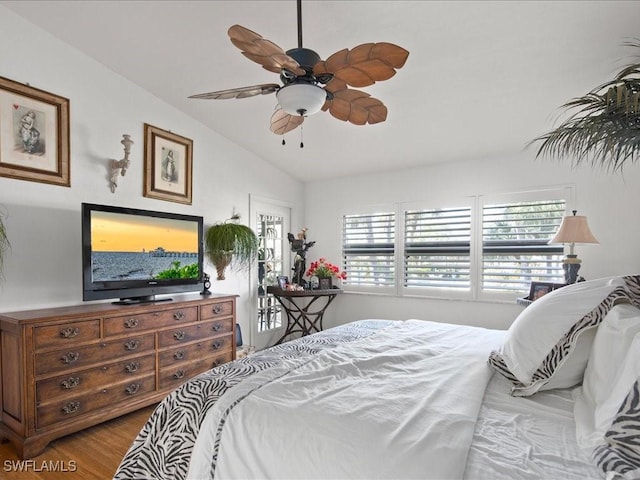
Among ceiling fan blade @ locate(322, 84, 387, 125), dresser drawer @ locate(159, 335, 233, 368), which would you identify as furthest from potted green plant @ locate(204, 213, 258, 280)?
ceiling fan blade @ locate(322, 84, 387, 125)

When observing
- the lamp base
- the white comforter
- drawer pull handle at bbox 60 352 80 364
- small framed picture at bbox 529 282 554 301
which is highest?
the lamp base

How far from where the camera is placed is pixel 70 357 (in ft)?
7.52

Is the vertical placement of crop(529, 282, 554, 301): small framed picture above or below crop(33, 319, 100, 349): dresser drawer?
above

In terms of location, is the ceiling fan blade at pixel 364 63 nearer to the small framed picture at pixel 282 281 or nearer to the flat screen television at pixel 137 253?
the flat screen television at pixel 137 253

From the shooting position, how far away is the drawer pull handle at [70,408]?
2.27 meters

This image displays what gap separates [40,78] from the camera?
2.60 metres

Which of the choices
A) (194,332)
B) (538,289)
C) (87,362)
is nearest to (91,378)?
(87,362)

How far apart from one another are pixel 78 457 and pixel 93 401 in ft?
1.15

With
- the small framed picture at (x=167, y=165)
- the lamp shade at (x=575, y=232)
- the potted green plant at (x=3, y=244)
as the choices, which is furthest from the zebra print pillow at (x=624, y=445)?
the small framed picture at (x=167, y=165)

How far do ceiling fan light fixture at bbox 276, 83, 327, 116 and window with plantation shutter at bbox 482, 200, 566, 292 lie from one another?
2818 mm

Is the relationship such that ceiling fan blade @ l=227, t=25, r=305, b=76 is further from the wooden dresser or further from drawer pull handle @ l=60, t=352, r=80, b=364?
drawer pull handle @ l=60, t=352, r=80, b=364

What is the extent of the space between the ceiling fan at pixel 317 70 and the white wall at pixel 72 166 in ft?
5.28

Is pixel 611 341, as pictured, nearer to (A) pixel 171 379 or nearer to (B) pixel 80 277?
(A) pixel 171 379

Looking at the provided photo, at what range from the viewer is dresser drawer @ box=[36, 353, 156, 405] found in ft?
7.20
